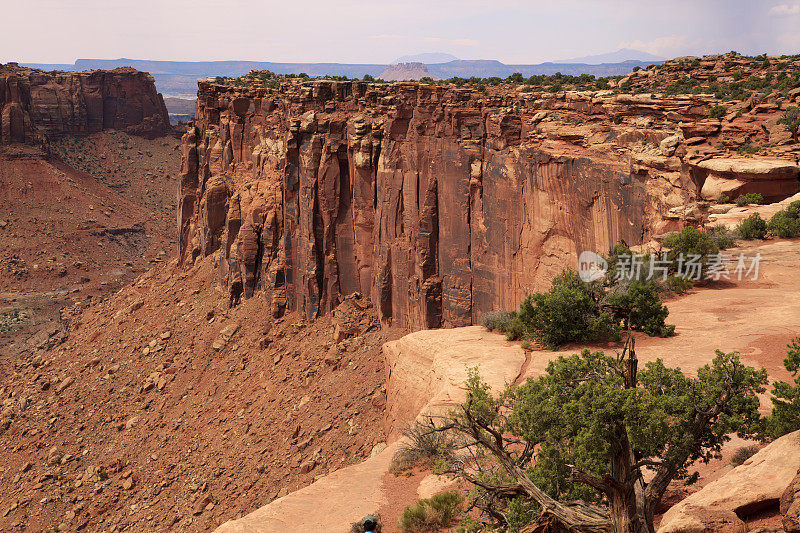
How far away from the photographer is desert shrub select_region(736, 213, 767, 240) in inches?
960

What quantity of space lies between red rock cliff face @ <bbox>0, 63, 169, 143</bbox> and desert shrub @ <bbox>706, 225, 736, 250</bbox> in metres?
92.2

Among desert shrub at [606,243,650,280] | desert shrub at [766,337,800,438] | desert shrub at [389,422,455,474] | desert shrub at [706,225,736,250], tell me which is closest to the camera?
desert shrub at [766,337,800,438]

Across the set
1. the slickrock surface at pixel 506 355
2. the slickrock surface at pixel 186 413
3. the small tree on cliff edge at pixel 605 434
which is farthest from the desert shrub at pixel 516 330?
the small tree on cliff edge at pixel 605 434

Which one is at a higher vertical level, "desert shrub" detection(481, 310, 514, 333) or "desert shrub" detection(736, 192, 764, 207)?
"desert shrub" detection(736, 192, 764, 207)

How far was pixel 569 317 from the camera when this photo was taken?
19.7 metres

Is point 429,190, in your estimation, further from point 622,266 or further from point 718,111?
point 622,266

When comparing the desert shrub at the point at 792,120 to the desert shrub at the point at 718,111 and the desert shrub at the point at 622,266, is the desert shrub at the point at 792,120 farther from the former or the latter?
the desert shrub at the point at 622,266

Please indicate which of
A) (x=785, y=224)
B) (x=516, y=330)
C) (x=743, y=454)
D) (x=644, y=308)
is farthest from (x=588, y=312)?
(x=785, y=224)

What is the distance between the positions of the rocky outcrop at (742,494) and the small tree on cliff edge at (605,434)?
38cm

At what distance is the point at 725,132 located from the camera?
1092 inches

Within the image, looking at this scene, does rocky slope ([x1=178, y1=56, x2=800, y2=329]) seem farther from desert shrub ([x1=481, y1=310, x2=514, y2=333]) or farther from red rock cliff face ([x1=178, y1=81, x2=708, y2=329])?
desert shrub ([x1=481, y1=310, x2=514, y2=333])

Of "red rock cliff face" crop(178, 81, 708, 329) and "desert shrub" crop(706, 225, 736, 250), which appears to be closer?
"desert shrub" crop(706, 225, 736, 250)

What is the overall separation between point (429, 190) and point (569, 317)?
687 inches

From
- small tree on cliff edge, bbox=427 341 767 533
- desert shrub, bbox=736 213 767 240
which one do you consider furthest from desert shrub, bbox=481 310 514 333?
small tree on cliff edge, bbox=427 341 767 533
